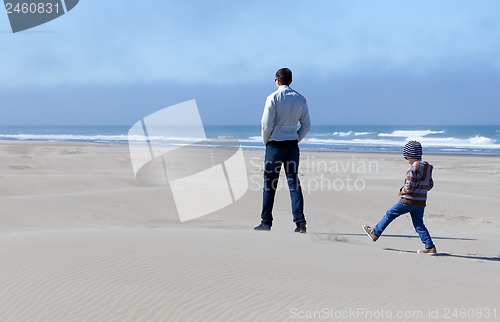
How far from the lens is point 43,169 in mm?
16703

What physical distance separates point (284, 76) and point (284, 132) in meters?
0.69

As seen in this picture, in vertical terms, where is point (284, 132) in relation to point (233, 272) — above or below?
above

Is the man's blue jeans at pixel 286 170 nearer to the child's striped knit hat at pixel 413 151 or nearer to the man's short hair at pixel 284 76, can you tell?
the man's short hair at pixel 284 76

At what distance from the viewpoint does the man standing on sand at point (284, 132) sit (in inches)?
268

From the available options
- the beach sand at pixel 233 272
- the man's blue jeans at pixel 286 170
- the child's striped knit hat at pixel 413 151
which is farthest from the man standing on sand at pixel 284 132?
the child's striped knit hat at pixel 413 151

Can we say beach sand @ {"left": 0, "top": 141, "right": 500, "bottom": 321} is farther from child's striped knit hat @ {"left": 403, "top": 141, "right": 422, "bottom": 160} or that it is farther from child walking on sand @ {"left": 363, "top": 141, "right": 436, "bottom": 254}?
child's striped knit hat @ {"left": 403, "top": 141, "right": 422, "bottom": 160}

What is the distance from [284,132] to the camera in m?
6.90

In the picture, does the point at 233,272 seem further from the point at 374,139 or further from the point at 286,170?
the point at 374,139

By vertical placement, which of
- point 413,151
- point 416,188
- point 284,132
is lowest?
point 416,188

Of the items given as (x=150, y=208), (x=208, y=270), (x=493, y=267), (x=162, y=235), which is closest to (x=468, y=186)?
(x=150, y=208)

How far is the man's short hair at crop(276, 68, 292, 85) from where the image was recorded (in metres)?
6.94

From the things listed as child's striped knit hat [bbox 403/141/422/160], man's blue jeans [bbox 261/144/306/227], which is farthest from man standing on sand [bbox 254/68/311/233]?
child's striped knit hat [bbox 403/141/422/160]

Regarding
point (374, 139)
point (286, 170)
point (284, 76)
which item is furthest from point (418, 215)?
point (374, 139)

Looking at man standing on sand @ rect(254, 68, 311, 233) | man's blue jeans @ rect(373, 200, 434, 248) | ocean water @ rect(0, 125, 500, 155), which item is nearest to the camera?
man's blue jeans @ rect(373, 200, 434, 248)
